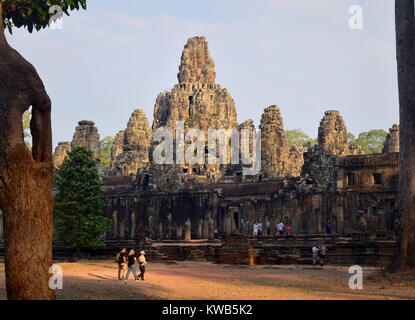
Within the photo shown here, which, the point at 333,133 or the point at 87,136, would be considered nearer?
the point at 333,133

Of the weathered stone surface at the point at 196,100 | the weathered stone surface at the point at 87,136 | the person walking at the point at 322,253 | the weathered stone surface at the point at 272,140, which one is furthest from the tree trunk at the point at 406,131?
the weathered stone surface at the point at 196,100

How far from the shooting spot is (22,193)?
11.5m

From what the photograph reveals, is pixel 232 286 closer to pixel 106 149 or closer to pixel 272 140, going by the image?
pixel 272 140

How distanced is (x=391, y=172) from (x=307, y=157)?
19.9ft

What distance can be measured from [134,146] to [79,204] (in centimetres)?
3965

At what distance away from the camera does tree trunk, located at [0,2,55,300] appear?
452 inches

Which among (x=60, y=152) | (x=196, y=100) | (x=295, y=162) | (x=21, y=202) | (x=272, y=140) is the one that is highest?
(x=196, y=100)

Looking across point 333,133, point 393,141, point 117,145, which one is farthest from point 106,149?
point 393,141

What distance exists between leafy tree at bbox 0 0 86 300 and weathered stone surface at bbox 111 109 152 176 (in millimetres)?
57070

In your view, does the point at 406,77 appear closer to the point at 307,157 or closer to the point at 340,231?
the point at 340,231

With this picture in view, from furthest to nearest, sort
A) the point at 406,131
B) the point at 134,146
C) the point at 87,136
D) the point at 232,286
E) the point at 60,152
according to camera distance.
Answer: the point at 134,146 < the point at 60,152 < the point at 87,136 < the point at 406,131 < the point at 232,286

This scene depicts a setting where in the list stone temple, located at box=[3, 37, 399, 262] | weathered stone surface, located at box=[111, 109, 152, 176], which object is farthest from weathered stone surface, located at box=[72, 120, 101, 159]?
weathered stone surface, located at box=[111, 109, 152, 176]

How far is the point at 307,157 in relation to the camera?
153 ft
